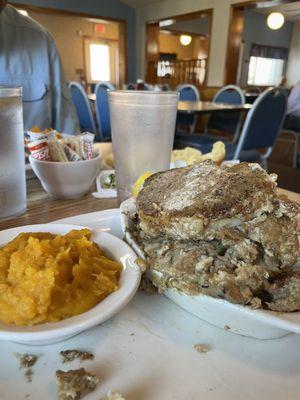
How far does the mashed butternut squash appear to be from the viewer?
0.31 meters

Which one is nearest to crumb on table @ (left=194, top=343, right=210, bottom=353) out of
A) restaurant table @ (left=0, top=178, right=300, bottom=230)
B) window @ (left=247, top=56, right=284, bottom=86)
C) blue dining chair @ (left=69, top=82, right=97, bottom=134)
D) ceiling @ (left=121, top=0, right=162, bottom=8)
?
restaurant table @ (left=0, top=178, right=300, bottom=230)

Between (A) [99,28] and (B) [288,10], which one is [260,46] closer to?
(B) [288,10]

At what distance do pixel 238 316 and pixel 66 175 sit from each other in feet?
1.54

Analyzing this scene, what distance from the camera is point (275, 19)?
19.2 ft

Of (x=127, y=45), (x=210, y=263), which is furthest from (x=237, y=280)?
(x=127, y=45)

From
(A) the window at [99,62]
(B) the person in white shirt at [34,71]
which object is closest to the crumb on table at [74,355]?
(B) the person in white shirt at [34,71]

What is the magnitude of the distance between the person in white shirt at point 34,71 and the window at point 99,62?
284 inches

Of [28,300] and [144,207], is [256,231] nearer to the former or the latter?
[144,207]

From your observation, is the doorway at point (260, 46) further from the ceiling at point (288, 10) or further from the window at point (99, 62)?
the window at point (99, 62)

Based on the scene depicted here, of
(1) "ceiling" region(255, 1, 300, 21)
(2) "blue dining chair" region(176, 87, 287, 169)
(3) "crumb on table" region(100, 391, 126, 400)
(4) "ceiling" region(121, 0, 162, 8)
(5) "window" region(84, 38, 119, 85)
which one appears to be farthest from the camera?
(5) "window" region(84, 38, 119, 85)

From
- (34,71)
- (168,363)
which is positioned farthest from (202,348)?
(34,71)

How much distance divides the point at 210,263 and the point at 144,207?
0.11m

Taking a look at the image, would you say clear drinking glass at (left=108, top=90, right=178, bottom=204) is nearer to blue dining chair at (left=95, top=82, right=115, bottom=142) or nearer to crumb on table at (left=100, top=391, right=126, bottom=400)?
crumb on table at (left=100, top=391, right=126, bottom=400)

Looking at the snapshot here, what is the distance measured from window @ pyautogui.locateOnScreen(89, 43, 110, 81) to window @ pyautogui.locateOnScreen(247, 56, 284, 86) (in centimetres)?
378
